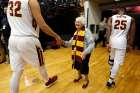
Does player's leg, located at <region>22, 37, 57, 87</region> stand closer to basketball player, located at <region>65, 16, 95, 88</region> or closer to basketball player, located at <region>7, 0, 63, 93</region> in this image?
basketball player, located at <region>7, 0, 63, 93</region>

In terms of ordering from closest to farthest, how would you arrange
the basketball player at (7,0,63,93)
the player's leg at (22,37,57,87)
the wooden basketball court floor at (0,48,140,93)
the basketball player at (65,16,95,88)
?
1. the basketball player at (7,0,63,93)
2. the player's leg at (22,37,57,87)
3. the basketball player at (65,16,95,88)
4. the wooden basketball court floor at (0,48,140,93)

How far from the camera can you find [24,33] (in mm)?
3385

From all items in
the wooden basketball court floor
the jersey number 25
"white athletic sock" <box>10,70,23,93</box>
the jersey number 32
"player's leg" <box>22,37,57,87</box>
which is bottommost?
the wooden basketball court floor

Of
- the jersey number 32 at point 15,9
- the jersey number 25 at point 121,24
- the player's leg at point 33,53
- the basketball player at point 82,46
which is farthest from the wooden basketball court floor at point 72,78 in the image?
the jersey number 32 at point 15,9

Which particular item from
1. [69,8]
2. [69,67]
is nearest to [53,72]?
[69,67]

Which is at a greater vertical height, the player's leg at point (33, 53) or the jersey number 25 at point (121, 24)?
the jersey number 25 at point (121, 24)

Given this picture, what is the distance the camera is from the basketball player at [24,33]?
3279mm

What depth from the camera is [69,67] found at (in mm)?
7004

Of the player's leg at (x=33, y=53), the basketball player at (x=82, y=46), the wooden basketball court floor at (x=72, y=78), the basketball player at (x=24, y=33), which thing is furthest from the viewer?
the wooden basketball court floor at (x=72, y=78)

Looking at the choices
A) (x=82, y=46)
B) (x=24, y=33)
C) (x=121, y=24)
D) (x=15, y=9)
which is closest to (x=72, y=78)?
(x=82, y=46)

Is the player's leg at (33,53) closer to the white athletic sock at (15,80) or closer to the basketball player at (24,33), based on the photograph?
the basketball player at (24,33)

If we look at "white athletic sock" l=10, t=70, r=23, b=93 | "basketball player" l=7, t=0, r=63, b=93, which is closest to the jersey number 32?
"basketball player" l=7, t=0, r=63, b=93

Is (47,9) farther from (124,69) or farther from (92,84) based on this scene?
(92,84)

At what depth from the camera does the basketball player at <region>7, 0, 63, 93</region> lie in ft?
10.8
